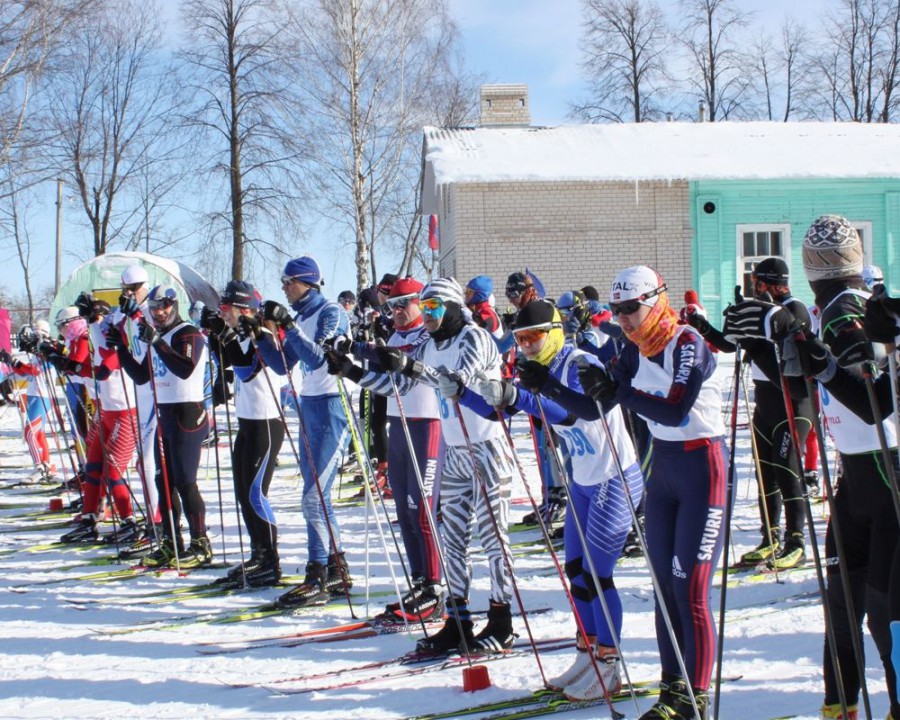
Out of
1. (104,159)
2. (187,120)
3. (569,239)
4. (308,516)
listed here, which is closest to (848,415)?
(308,516)

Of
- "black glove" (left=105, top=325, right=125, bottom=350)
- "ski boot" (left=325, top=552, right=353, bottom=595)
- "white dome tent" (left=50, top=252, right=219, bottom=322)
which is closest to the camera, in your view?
"ski boot" (left=325, top=552, right=353, bottom=595)

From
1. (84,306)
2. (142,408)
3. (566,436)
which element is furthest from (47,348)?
(566,436)

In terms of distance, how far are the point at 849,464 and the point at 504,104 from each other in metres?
19.8

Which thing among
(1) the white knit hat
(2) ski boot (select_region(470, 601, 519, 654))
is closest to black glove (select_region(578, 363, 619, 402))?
(1) the white knit hat

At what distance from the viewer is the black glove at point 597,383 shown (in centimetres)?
348

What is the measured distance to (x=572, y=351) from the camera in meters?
4.25

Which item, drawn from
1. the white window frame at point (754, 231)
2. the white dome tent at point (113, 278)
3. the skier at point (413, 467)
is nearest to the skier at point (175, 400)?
the skier at point (413, 467)

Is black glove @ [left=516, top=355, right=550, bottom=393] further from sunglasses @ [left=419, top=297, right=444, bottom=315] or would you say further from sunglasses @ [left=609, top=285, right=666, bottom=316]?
sunglasses @ [left=419, top=297, right=444, bottom=315]

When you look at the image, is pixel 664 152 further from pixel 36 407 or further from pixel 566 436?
pixel 566 436

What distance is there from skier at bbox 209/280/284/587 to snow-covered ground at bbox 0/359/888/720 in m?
0.26

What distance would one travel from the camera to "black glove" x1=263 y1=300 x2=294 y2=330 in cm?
545

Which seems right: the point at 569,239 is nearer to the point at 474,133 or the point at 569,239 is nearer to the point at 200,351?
the point at 474,133

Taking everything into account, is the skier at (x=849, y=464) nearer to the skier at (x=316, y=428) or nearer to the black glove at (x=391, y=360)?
the black glove at (x=391, y=360)

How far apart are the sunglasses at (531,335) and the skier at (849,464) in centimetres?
130
